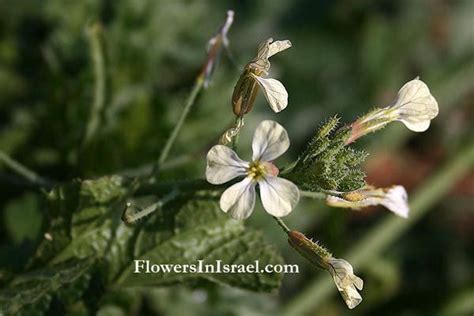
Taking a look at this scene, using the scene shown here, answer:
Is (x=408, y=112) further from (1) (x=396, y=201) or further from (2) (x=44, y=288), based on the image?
(2) (x=44, y=288)

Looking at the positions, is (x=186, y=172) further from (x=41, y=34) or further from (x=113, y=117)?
(x=41, y=34)

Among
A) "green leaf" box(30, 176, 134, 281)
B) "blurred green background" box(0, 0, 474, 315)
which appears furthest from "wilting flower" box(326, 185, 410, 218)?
"blurred green background" box(0, 0, 474, 315)

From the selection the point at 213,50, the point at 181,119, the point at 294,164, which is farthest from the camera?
the point at 213,50

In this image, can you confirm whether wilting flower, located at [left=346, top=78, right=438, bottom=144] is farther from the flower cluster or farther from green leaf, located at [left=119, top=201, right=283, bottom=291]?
green leaf, located at [left=119, top=201, right=283, bottom=291]

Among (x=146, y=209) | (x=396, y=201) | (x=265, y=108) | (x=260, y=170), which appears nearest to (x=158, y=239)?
(x=146, y=209)

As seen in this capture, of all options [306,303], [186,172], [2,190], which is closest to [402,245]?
[306,303]
